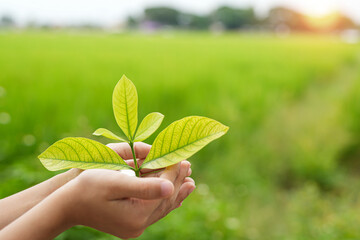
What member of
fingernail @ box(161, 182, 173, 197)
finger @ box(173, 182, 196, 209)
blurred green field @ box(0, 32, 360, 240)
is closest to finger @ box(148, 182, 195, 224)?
finger @ box(173, 182, 196, 209)

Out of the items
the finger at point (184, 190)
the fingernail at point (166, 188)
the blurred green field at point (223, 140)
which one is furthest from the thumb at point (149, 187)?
the blurred green field at point (223, 140)

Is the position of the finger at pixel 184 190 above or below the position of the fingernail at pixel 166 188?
below

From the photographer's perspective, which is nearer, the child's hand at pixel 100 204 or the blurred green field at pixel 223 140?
the child's hand at pixel 100 204

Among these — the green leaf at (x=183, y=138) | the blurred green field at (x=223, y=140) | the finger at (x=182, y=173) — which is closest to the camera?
the green leaf at (x=183, y=138)

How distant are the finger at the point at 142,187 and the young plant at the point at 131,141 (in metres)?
0.02

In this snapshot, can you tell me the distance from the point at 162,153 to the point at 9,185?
1057 mm

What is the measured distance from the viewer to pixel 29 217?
0.53 meters

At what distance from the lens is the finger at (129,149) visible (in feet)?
2.07

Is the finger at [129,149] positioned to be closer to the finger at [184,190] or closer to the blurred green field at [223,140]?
the finger at [184,190]

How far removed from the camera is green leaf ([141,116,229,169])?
1.59ft

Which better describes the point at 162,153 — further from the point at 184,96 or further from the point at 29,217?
the point at 184,96

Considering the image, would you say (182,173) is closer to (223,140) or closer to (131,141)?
(131,141)

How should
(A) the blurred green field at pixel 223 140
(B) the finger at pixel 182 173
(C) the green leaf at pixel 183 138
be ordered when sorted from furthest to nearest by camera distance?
(A) the blurred green field at pixel 223 140 < (B) the finger at pixel 182 173 < (C) the green leaf at pixel 183 138

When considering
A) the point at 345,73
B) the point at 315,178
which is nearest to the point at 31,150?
the point at 315,178
